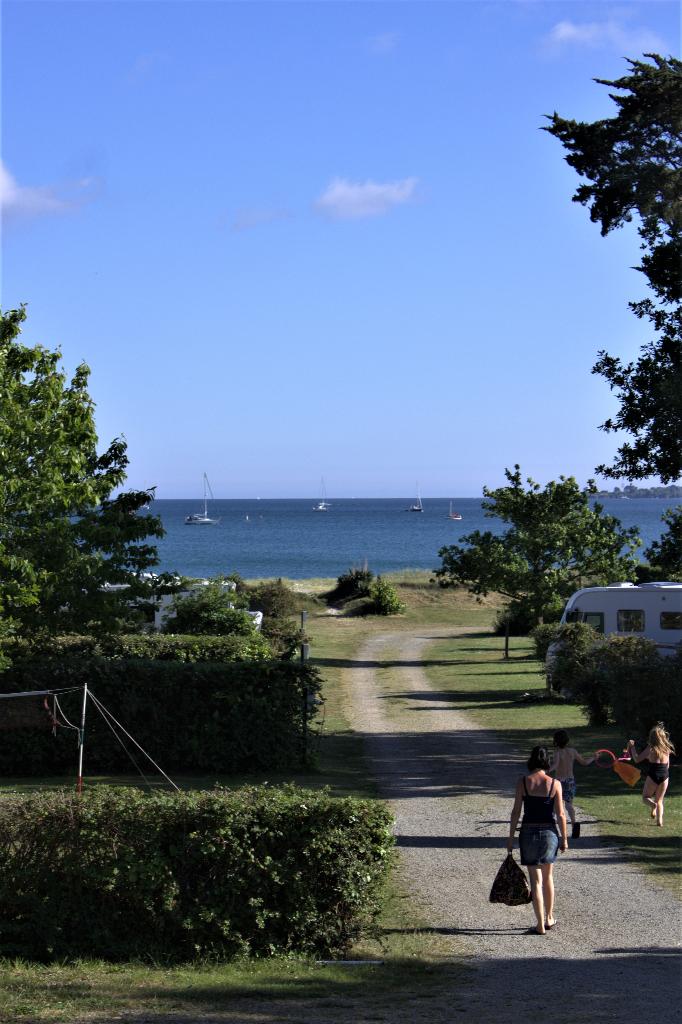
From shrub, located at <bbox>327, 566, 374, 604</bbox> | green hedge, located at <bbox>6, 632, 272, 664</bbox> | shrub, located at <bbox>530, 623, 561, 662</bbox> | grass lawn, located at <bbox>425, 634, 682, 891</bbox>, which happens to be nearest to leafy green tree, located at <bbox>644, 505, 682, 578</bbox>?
grass lawn, located at <bbox>425, 634, 682, 891</bbox>

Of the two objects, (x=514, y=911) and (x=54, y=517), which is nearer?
(x=514, y=911)

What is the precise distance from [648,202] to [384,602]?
1550 inches

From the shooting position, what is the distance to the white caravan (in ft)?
99.2

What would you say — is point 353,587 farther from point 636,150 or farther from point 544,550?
point 636,150

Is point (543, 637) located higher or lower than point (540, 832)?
lower

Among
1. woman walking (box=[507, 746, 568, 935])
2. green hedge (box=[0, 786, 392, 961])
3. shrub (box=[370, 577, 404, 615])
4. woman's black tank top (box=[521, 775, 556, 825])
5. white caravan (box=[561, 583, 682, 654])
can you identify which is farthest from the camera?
shrub (box=[370, 577, 404, 615])

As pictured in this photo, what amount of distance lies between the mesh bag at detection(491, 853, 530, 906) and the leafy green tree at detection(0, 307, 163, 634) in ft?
34.0

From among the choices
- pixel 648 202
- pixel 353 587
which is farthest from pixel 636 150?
pixel 353 587

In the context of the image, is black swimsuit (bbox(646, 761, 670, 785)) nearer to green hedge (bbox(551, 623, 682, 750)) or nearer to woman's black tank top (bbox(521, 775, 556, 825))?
green hedge (bbox(551, 623, 682, 750))

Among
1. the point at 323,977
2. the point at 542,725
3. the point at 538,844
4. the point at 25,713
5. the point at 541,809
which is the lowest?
the point at 542,725

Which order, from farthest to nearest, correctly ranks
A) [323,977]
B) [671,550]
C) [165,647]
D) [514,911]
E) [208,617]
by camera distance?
[208,617] < [671,550] < [165,647] < [514,911] < [323,977]

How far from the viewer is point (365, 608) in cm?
5906

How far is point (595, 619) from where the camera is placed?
3083cm

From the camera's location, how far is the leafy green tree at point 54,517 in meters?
19.2
